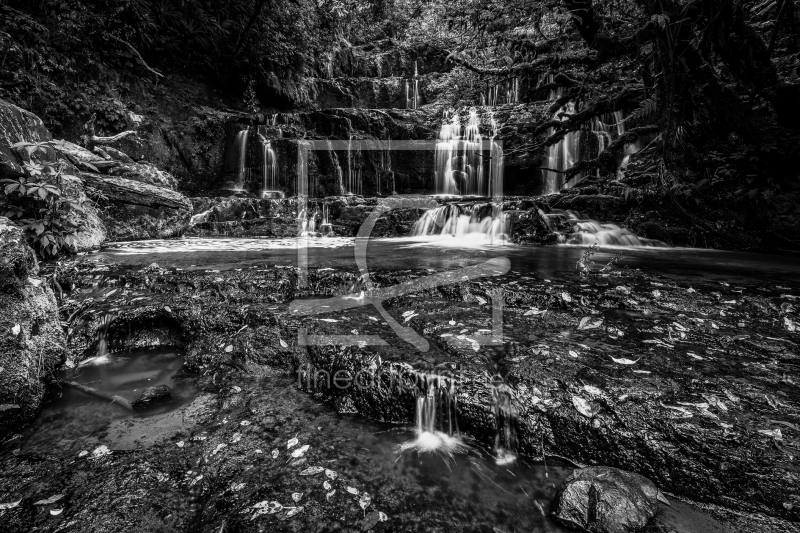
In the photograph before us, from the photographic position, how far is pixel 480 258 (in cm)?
549

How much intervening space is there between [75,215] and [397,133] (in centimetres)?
1061

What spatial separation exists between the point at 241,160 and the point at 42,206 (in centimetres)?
880

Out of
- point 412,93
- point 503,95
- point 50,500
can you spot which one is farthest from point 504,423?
point 412,93

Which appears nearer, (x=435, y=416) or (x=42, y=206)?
(x=435, y=416)

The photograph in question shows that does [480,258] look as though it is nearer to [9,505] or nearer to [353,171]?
[9,505]

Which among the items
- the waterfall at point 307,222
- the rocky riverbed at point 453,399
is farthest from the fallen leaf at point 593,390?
the waterfall at point 307,222

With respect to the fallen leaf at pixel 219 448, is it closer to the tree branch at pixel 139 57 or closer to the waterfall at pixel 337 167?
the waterfall at pixel 337 167

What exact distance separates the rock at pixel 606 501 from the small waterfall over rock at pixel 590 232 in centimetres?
649

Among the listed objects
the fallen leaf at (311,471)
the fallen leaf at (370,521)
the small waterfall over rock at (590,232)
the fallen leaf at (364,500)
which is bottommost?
the fallen leaf at (370,521)

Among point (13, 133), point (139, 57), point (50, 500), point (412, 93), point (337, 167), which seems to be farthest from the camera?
point (412, 93)

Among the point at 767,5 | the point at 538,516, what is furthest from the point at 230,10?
the point at 538,516

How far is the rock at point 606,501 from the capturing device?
1.53 m

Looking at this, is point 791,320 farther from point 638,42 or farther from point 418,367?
point 638,42

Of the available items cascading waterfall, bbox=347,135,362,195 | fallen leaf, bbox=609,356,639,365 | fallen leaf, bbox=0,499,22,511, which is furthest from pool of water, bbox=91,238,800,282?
cascading waterfall, bbox=347,135,362,195
